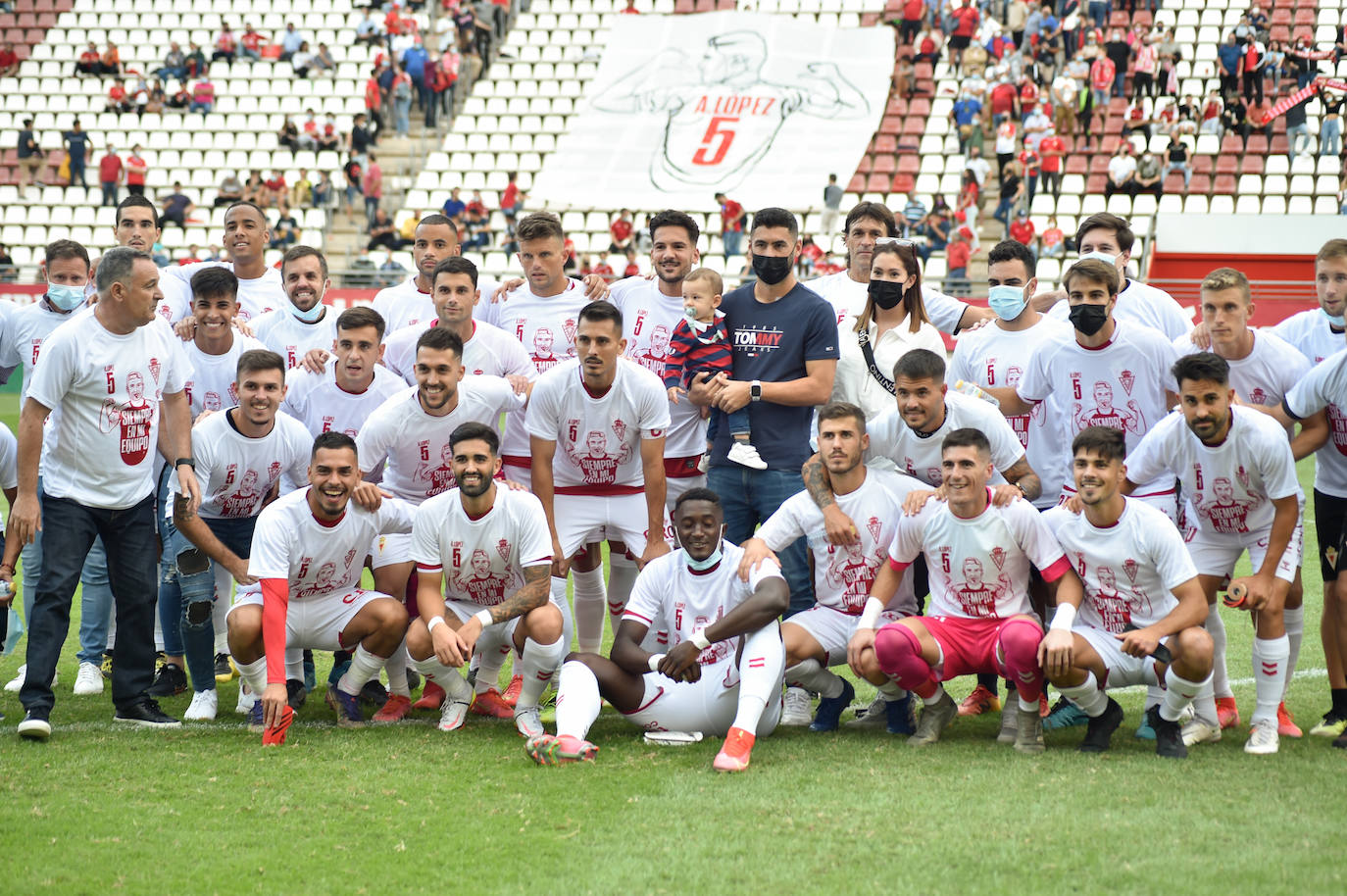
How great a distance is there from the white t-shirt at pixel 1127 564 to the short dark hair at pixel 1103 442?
0.28m

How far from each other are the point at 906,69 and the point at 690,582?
80.1ft

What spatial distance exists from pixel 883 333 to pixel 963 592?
1.50 m

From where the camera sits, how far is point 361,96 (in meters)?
30.8

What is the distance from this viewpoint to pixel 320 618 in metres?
6.65

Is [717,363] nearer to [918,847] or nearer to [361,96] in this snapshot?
[918,847]

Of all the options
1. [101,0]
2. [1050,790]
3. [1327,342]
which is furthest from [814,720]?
[101,0]

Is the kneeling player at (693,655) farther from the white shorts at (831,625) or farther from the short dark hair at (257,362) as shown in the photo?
the short dark hair at (257,362)

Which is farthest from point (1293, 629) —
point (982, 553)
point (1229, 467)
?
point (982, 553)

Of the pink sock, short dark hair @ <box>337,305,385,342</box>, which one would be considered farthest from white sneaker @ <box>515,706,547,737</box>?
short dark hair @ <box>337,305,385,342</box>

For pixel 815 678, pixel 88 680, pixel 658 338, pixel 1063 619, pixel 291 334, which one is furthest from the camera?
pixel 291 334

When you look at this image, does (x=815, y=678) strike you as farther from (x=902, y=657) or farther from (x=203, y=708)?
(x=203, y=708)

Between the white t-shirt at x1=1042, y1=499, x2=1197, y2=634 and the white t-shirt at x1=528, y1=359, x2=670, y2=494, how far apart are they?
2083mm

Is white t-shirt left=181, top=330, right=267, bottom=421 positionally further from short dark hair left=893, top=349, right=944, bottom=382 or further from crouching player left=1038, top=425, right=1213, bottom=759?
crouching player left=1038, top=425, right=1213, bottom=759

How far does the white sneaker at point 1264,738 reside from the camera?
5859 mm
